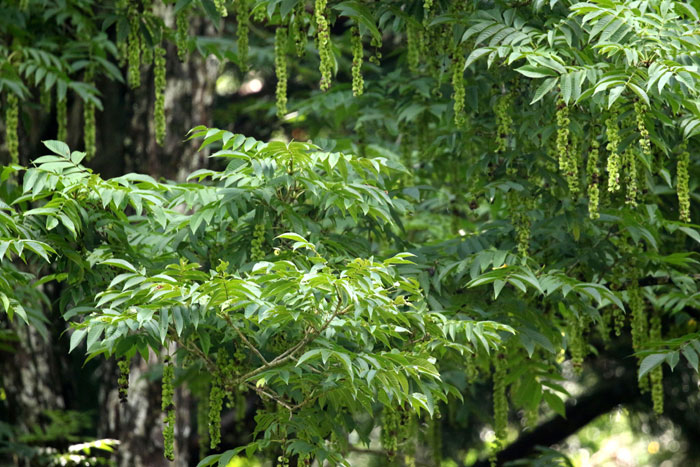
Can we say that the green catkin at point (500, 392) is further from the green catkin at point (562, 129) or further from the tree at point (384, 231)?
the green catkin at point (562, 129)

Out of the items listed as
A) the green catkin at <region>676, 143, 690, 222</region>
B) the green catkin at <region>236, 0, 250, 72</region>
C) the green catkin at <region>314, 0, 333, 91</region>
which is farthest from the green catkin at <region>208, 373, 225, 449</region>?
the green catkin at <region>676, 143, 690, 222</region>

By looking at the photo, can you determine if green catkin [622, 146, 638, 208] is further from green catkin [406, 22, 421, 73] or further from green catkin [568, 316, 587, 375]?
green catkin [406, 22, 421, 73]

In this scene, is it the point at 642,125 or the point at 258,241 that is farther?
the point at 258,241

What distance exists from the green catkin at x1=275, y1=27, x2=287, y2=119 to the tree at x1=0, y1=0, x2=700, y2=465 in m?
0.02

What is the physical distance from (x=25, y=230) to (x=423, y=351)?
1.85 metres

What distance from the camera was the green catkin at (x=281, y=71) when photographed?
15.1 ft

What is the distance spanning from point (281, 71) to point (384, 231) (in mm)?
1017

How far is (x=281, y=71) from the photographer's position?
184 inches

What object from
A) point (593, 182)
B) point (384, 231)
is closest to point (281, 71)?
point (384, 231)

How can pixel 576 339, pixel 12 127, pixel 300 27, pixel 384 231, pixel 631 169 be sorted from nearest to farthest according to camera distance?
pixel 631 169 → pixel 300 27 → pixel 576 339 → pixel 384 231 → pixel 12 127

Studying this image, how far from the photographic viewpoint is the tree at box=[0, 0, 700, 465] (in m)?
3.88

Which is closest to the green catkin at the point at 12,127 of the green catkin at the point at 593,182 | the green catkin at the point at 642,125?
the green catkin at the point at 593,182

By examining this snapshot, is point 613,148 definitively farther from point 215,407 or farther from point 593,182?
point 215,407

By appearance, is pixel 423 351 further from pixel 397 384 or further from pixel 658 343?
pixel 658 343
